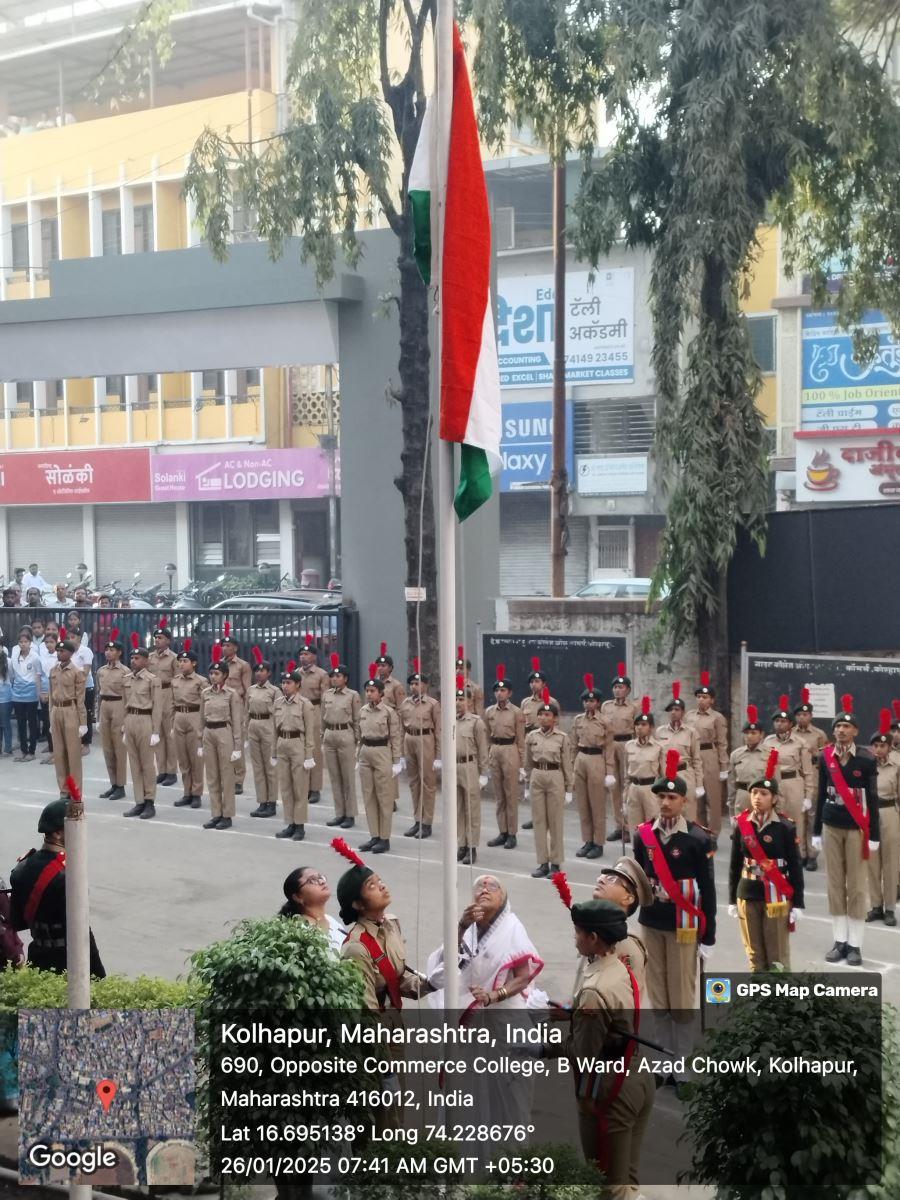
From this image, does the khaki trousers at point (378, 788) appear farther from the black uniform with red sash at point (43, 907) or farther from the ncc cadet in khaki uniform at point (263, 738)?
the black uniform with red sash at point (43, 907)

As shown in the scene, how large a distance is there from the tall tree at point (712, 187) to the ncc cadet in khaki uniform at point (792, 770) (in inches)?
124

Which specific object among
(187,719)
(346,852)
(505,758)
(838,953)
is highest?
(346,852)

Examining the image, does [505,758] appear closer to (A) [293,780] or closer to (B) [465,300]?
(A) [293,780]

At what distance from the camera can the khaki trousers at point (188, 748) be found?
14.7 m

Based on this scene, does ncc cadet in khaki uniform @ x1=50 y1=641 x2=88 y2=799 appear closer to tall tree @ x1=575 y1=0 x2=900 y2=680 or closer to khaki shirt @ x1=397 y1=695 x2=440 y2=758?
khaki shirt @ x1=397 y1=695 x2=440 y2=758

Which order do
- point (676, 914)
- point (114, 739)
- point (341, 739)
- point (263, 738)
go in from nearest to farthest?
point (676, 914) < point (341, 739) < point (263, 738) < point (114, 739)

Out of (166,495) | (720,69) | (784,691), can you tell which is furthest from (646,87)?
(166,495)

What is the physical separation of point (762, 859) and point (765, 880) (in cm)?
12

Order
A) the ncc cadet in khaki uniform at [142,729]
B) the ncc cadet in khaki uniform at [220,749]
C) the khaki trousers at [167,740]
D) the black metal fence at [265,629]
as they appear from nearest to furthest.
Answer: the ncc cadet in khaki uniform at [220,749] → the ncc cadet in khaki uniform at [142,729] → the khaki trousers at [167,740] → the black metal fence at [265,629]

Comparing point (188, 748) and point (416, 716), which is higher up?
point (416, 716)

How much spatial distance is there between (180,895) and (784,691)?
602 centimetres

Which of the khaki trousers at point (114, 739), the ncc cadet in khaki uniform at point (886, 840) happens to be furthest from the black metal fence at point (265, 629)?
the ncc cadet in khaki uniform at point (886, 840)

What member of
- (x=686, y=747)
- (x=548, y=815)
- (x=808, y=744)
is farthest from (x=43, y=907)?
(x=808, y=744)

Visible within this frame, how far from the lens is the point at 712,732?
1291cm
